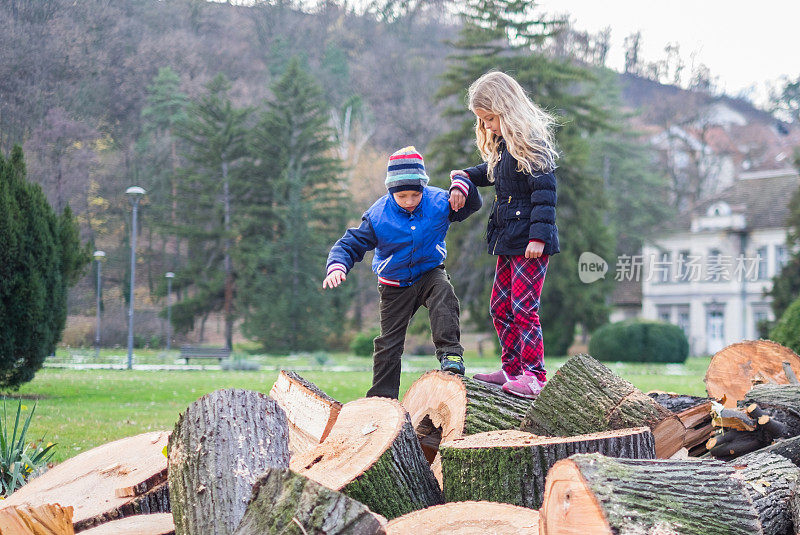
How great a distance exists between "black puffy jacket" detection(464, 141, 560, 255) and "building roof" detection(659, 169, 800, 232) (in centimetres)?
3476

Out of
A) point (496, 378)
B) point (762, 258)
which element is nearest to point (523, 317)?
point (496, 378)

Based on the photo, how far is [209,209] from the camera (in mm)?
35781

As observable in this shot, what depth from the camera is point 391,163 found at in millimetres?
4457

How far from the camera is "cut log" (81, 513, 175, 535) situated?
294 cm

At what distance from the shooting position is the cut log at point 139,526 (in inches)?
116

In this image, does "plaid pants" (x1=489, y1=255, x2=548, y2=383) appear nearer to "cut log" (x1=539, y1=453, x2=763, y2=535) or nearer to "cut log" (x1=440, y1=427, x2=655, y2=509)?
"cut log" (x1=440, y1=427, x2=655, y2=509)

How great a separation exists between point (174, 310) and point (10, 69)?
24.3 m

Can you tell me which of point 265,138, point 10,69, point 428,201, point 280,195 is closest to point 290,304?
point 280,195

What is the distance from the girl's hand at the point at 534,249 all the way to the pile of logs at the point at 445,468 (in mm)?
630

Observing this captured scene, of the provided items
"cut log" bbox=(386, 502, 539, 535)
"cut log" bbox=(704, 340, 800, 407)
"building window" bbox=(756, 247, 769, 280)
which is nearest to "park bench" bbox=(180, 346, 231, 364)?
"cut log" bbox=(704, 340, 800, 407)

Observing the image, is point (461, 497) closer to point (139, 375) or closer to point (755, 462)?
point (755, 462)

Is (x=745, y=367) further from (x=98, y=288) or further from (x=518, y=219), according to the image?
(x=98, y=288)

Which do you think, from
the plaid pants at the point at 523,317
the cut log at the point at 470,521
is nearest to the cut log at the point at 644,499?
the cut log at the point at 470,521

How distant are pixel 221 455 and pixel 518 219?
211 centimetres
